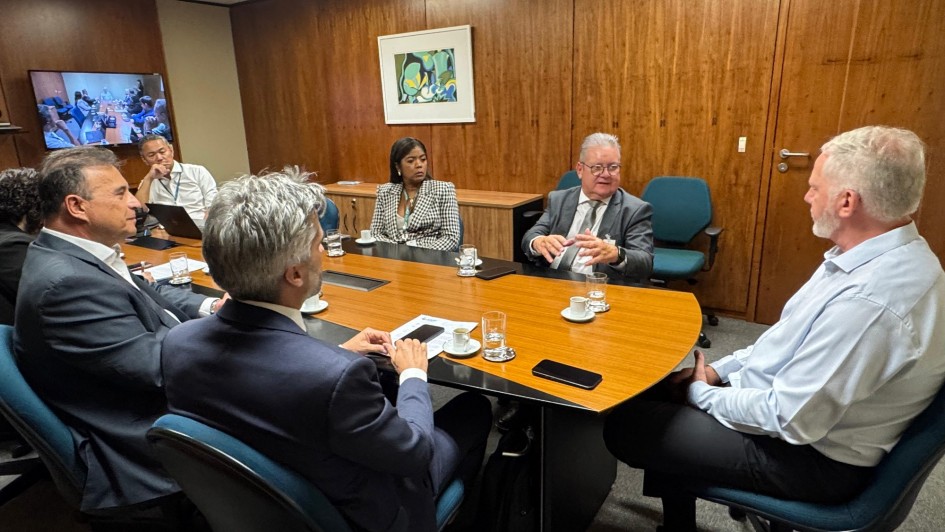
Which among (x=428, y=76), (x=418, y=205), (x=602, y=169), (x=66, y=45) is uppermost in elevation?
(x=66, y=45)

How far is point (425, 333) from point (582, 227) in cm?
121

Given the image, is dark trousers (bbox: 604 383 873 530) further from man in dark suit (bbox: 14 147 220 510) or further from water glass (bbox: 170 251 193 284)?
water glass (bbox: 170 251 193 284)

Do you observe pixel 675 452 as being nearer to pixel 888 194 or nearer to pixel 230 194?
pixel 888 194

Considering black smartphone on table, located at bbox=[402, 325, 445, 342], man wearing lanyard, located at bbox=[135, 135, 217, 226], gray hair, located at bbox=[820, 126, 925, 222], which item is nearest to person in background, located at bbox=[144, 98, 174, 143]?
man wearing lanyard, located at bbox=[135, 135, 217, 226]

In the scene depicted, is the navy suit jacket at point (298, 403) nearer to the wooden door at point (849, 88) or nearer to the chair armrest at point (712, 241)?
the chair armrest at point (712, 241)

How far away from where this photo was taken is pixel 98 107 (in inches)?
187

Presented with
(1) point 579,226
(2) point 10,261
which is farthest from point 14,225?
(1) point 579,226

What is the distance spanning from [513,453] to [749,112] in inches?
115

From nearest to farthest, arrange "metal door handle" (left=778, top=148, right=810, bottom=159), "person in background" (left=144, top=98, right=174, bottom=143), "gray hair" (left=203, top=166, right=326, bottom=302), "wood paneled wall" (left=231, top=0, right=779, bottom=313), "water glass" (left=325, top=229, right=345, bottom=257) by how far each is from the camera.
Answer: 1. "gray hair" (left=203, top=166, right=326, bottom=302)
2. "water glass" (left=325, top=229, right=345, bottom=257)
3. "metal door handle" (left=778, top=148, right=810, bottom=159)
4. "wood paneled wall" (left=231, top=0, right=779, bottom=313)
5. "person in background" (left=144, top=98, right=174, bottom=143)

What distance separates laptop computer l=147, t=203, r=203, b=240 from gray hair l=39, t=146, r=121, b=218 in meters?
1.47

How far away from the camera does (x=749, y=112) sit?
136 inches

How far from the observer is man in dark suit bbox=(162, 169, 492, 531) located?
3.12 ft

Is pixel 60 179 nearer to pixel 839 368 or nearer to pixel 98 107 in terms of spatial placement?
pixel 839 368

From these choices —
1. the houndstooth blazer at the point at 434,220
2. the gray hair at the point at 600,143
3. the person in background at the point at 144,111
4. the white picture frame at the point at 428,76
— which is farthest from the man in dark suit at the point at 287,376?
the person in background at the point at 144,111
